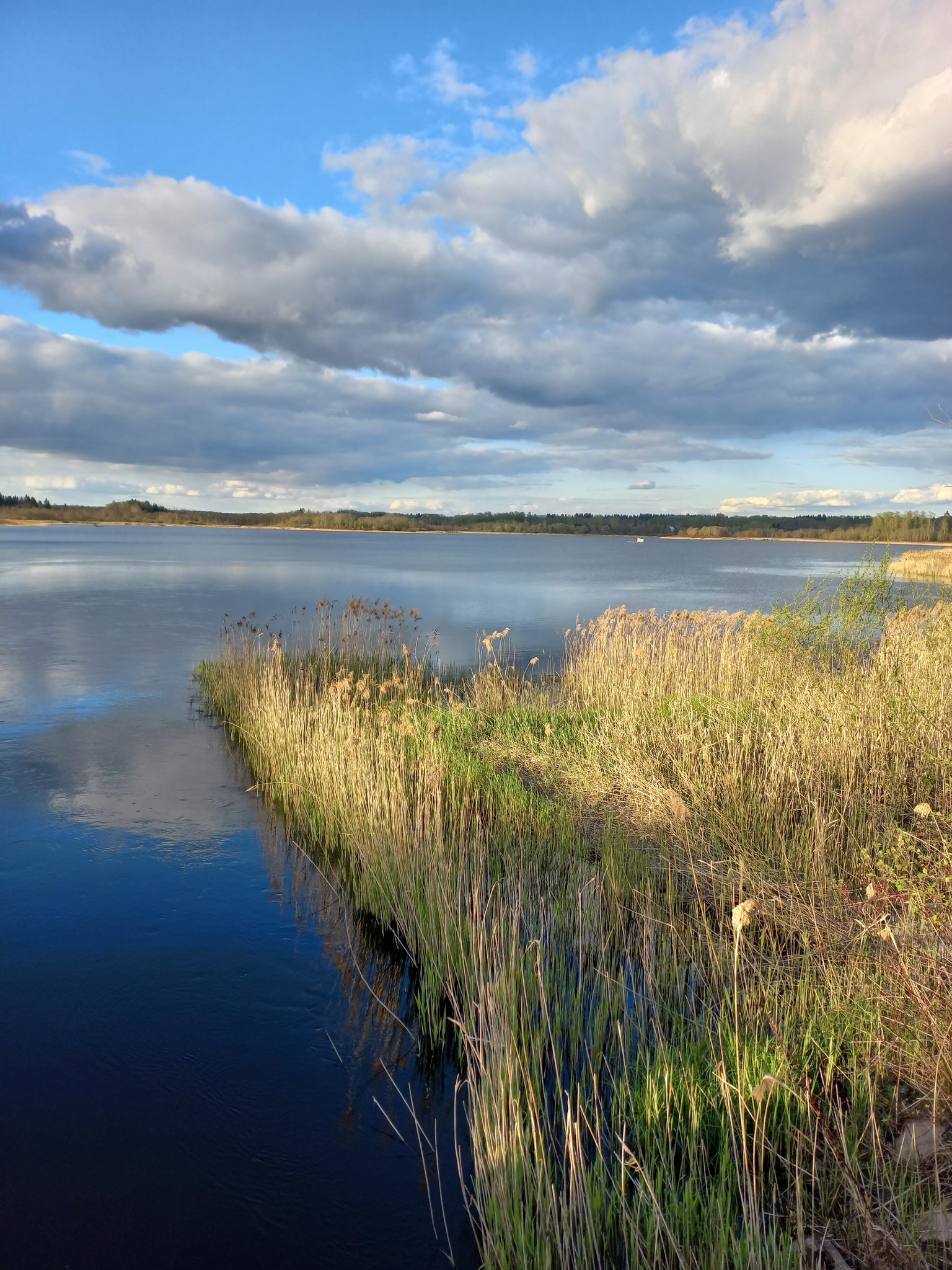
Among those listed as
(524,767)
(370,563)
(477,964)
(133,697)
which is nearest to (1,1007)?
(477,964)

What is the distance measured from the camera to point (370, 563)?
60.6m

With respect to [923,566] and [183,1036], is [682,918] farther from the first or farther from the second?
[923,566]

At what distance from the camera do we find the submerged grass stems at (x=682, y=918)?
292cm

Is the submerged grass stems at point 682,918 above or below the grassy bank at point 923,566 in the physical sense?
below

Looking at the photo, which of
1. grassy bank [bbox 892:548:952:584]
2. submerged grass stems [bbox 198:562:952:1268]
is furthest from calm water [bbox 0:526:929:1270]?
grassy bank [bbox 892:548:952:584]

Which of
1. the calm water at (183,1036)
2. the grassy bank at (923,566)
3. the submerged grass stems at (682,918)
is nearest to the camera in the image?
the submerged grass stems at (682,918)

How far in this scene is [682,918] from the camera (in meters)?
5.05

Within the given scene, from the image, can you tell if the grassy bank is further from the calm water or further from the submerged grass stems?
the calm water

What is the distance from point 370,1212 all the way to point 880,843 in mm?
4487

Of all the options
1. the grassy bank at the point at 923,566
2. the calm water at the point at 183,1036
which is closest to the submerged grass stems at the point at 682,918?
the calm water at the point at 183,1036

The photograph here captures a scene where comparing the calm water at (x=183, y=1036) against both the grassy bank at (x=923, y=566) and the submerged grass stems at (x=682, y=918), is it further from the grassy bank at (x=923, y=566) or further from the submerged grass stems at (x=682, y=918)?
the grassy bank at (x=923, y=566)

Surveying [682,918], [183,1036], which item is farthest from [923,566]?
[183,1036]

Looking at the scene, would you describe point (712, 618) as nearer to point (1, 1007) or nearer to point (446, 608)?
point (1, 1007)

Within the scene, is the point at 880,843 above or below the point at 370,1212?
above
